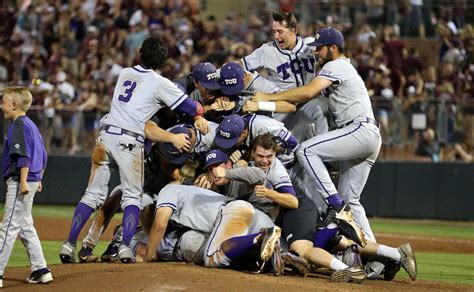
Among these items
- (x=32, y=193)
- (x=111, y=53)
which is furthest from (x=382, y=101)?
(x=32, y=193)

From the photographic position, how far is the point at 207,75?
31.8 feet

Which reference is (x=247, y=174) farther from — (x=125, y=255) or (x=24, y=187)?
(x=24, y=187)

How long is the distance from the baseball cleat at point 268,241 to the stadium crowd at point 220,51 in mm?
9125

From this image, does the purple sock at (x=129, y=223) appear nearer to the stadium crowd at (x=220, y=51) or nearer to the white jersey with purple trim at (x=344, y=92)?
the white jersey with purple trim at (x=344, y=92)

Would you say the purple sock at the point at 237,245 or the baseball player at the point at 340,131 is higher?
the baseball player at the point at 340,131

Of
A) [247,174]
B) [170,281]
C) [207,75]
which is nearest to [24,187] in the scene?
[170,281]

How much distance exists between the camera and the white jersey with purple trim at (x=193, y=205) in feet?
31.0

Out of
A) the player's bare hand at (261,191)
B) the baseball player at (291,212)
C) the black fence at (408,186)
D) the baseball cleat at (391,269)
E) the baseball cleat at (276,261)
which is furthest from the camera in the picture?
the black fence at (408,186)

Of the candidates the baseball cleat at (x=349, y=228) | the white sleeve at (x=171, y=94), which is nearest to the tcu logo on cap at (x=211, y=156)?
the white sleeve at (x=171, y=94)

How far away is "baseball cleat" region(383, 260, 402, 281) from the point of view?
31.2ft

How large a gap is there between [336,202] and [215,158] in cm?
126

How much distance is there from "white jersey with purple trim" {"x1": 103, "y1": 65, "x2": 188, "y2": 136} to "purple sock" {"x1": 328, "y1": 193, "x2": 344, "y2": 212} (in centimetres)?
172

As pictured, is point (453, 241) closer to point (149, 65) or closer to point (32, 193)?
point (149, 65)

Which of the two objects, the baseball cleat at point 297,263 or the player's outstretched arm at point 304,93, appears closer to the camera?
the baseball cleat at point 297,263
